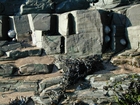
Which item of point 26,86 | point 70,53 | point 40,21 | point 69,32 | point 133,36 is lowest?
point 26,86

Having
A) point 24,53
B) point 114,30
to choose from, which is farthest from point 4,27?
point 114,30

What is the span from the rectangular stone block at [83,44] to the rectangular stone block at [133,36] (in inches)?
29.8

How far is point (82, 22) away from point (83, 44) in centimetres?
56

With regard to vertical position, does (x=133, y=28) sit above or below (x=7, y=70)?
above

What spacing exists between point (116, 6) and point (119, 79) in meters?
2.89

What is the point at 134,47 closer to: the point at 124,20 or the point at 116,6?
the point at 124,20

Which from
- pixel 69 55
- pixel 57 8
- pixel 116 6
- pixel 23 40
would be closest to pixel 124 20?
pixel 116 6

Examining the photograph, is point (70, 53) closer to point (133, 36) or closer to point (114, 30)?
point (114, 30)

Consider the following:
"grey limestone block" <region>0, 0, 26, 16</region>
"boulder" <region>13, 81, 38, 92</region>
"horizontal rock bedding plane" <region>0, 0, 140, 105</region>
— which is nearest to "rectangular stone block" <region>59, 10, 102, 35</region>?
"horizontal rock bedding plane" <region>0, 0, 140, 105</region>

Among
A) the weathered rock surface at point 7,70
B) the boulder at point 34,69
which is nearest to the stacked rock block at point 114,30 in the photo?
the boulder at point 34,69

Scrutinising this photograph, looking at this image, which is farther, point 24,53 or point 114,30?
point 24,53

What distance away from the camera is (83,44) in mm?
6793

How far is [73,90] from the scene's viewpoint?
17.8 feet

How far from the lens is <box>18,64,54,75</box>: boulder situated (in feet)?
21.1
